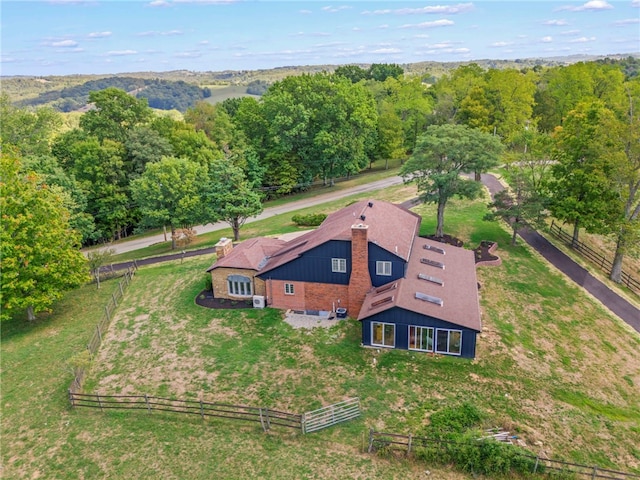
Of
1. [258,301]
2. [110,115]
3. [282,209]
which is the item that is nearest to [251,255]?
[258,301]

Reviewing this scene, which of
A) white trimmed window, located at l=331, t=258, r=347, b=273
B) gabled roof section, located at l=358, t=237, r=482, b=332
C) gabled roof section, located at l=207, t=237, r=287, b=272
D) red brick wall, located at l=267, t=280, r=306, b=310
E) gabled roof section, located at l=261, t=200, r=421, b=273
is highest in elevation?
gabled roof section, located at l=261, t=200, r=421, b=273

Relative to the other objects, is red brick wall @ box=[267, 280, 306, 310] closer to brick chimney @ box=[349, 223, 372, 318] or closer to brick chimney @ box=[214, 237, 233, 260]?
brick chimney @ box=[349, 223, 372, 318]

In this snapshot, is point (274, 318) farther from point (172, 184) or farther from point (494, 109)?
point (494, 109)

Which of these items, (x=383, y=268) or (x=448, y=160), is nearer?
(x=383, y=268)

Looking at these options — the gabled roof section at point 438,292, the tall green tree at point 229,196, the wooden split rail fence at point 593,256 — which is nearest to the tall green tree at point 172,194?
the tall green tree at point 229,196

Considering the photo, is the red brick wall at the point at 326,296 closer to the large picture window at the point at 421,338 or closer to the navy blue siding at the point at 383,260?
the navy blue siding at the point at 383,260

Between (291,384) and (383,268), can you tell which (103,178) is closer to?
(383,268)

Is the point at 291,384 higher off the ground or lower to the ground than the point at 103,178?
lower

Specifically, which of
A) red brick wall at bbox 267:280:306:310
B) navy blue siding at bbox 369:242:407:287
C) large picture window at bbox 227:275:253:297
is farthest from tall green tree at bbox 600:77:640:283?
large picture window at bbox 227:275:253:297
